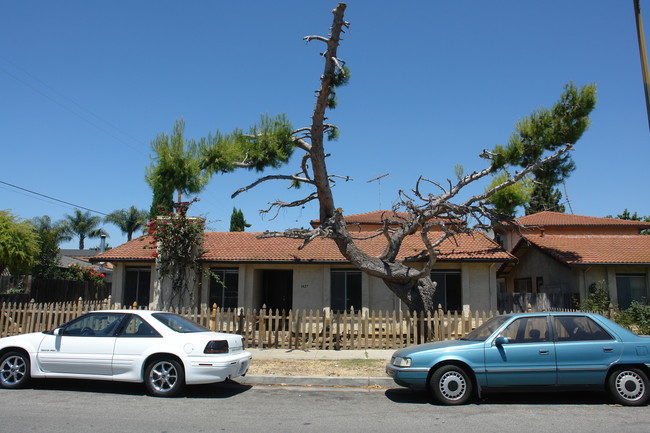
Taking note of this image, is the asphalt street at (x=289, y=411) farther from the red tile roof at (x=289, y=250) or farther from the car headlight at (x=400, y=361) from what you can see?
the red tile roof at (x=289, y=250)

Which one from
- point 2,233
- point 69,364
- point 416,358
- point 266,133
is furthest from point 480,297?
point 2,233

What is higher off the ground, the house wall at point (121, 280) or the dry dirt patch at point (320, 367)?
the house wall at point (121, 280)

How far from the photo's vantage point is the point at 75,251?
58406mm

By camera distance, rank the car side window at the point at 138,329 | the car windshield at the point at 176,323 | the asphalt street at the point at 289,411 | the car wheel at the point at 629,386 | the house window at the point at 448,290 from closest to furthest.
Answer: the asphalt street at the point at 289,411, the car wheel at the point at 629,386, the car side window at the point at 138,329, the car windshield at the point at 176,323, the house window at the point at 448,290

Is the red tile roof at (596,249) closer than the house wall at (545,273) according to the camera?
Yes

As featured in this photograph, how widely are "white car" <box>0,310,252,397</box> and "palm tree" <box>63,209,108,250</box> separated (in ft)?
178

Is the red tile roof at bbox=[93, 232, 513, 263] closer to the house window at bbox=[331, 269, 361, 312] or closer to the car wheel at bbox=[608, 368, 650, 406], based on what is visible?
the house window at bbox=[331, 269, 361, 312]

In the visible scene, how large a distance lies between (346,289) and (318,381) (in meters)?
8.47

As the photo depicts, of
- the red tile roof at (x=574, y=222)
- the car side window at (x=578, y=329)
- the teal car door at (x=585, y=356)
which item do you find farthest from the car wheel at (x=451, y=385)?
the red tile roof at (x=574, y=222)

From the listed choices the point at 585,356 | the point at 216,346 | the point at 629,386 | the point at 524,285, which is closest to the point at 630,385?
the point at 629,386

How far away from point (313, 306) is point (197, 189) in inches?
239

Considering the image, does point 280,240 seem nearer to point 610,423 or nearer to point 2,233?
point 2,233

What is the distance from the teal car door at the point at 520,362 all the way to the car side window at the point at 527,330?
0.6 inches

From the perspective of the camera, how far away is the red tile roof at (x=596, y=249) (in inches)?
723
